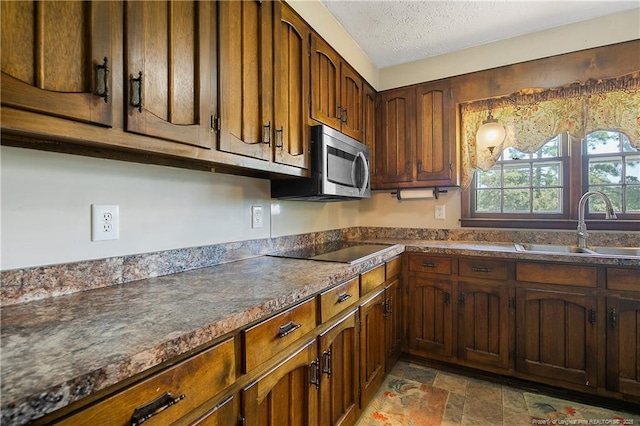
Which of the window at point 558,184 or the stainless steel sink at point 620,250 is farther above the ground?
the window at point 558,184

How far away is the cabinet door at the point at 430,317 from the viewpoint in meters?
2.12

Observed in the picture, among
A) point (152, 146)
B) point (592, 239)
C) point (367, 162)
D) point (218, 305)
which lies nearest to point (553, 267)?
point (592, 239)

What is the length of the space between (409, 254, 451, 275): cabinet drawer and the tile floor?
0.72 m

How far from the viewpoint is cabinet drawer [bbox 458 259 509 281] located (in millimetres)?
1951

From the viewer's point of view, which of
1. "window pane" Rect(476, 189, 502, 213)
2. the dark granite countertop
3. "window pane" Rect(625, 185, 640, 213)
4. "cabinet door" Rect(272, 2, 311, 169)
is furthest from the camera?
"window pane" Rect(476, 189, 502, 213)

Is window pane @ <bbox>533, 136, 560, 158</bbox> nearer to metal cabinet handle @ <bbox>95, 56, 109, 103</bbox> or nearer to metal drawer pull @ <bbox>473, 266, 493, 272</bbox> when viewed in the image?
metal drawer pull @ <bbox>473, 266, 493, 272</bbox>

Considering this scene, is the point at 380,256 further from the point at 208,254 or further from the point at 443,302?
the point at 208,254

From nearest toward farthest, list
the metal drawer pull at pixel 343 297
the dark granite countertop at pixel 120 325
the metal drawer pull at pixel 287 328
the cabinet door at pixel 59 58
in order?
the dark granite countertop at pixel 120 325 → the cabinet door at pixel 59 58 → the metal drawer pull at pixel 287 328 → the metal drawer pull at pixel 343 297

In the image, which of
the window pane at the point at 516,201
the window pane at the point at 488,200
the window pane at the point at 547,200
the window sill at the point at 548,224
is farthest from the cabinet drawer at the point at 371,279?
the window pane at the point at 547,200

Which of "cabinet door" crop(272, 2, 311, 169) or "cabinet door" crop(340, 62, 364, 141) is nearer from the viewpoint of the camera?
"cabinet door" crop(272, 2, 311, 169)

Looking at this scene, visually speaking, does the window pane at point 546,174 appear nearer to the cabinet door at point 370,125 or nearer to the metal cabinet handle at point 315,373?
the cabinet door at point 370,125

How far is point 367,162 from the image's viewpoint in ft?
7.23

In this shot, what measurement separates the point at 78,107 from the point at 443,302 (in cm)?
223

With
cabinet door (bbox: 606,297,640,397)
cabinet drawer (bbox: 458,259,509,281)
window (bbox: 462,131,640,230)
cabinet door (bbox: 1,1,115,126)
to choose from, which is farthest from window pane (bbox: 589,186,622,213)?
cabinet door (bbox: 1,1,115,126)
